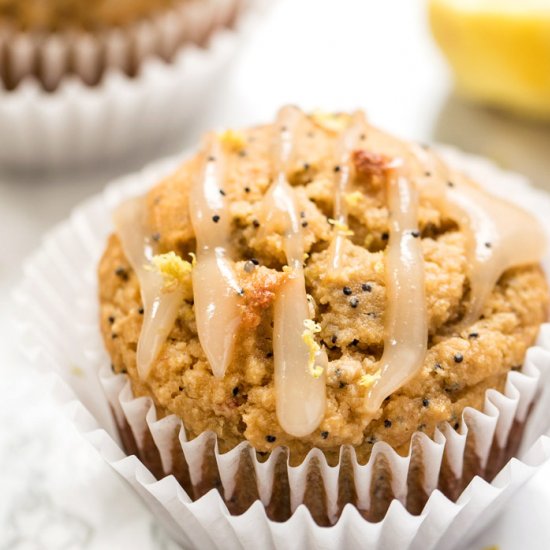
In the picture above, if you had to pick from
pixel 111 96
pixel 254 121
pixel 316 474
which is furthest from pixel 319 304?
pixel 254 121

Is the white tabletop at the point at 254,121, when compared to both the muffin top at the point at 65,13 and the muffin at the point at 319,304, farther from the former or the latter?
the muffin top at the point at 65,13

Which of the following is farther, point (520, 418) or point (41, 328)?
point (41, 328)

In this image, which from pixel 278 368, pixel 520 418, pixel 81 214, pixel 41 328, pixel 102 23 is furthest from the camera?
pixel 102 23

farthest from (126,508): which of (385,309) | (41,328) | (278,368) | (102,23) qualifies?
(102,23)

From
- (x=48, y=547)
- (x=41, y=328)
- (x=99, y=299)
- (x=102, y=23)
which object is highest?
(x=102, y=23)

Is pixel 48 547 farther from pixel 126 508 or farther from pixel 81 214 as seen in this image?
pixel 81 214

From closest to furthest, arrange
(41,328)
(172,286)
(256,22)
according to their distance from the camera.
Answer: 1. (172,286)
2. (41,328)
3. (256,22)
